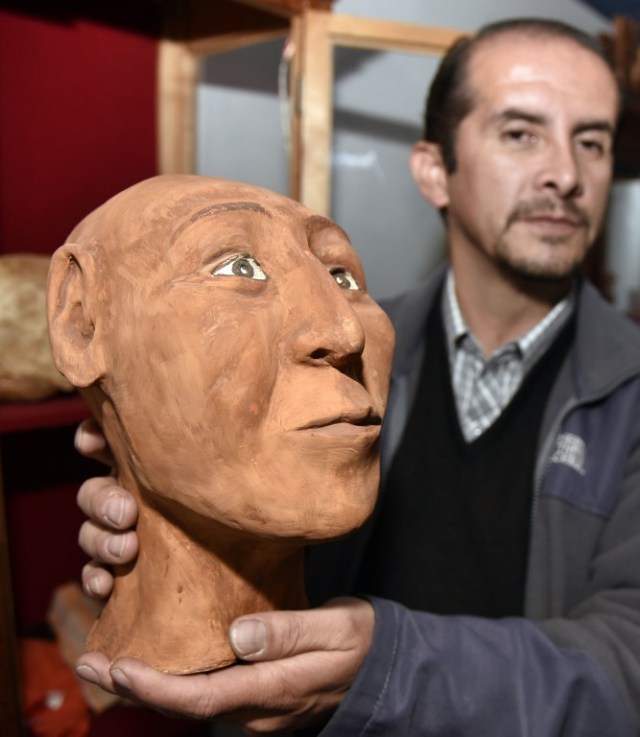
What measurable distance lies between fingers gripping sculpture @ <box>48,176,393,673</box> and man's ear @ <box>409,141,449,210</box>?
950mm

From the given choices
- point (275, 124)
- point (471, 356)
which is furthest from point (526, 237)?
point (275, 124)

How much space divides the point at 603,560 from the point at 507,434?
330 millimetres

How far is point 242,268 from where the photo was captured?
907 millimetres

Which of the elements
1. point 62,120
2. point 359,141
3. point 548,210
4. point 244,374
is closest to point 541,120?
point 548,210

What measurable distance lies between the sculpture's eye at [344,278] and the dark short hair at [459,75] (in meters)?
0.87

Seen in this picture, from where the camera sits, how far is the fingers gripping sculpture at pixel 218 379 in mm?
855

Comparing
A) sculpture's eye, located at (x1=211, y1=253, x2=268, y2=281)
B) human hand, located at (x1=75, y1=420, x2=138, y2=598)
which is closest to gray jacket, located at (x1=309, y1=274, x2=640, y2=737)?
human hand, located at (x1=75, y1=420, x2=138, y2=598)

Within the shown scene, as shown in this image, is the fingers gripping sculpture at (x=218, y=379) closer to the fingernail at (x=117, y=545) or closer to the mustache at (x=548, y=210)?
the fingernail at (x=117, y=545)

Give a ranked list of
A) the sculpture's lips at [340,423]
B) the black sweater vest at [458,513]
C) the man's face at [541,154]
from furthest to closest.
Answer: the man's face at [541,154]
the black sweater vest at [458,513]
the sculpture's lips at [340,423]

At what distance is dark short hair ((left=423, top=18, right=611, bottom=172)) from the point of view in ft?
Answer: 5.42

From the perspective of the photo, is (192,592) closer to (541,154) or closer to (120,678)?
(120,678)

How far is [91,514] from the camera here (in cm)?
108

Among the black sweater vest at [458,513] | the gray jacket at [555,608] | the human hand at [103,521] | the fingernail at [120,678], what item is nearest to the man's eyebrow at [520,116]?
the gray jacket at [555,608]

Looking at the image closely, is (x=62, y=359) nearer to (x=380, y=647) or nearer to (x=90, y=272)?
(x=90, y=272)
